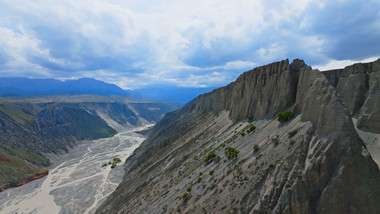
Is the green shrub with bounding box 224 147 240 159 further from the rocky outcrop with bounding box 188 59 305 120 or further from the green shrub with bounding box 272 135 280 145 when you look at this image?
the rocky outcrop with bounding box 188 59 305 120

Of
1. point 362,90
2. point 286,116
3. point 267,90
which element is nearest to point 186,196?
point 286,116

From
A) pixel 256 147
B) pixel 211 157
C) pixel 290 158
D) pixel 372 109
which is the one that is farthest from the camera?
pixel 211 157

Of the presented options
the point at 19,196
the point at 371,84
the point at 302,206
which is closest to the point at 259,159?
the point at 302,206

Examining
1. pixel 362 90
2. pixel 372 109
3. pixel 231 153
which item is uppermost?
pixel 362 90

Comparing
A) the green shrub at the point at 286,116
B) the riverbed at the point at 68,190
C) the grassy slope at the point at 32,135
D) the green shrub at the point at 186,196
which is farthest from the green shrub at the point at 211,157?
the grassy slope at the point at 32,135

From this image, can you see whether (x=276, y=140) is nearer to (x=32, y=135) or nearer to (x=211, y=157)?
(x=211, y=157)

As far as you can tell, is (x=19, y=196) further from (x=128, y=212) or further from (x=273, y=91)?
(x=273, y=91)

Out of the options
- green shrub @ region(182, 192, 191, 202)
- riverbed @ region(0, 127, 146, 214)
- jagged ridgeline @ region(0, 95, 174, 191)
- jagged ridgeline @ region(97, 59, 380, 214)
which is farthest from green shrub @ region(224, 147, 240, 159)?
jagged ridgeline @ region(0, 95, 174, 191)

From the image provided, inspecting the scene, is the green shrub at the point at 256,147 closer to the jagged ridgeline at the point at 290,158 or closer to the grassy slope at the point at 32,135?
the jagged ridgeline at the point at 290,158
